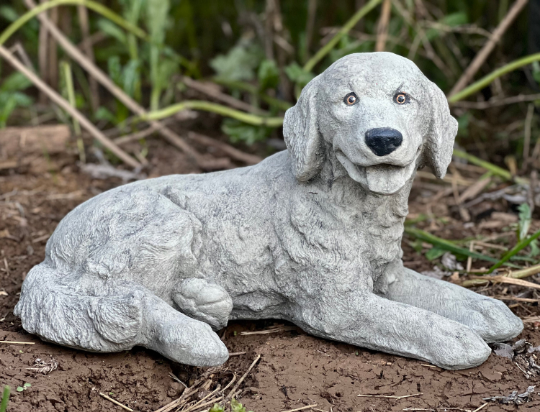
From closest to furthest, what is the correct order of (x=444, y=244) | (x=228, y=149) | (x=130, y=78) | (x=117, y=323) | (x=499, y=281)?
(x=117, y=323) < (x=499, y=281) < (x=444, y=244) < (x=130, y=78) < (x=228, y=149)

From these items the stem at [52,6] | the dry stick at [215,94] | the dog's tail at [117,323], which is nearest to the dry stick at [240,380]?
the dog's tail at [117,323]

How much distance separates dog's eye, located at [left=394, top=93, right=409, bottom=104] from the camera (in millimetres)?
2600

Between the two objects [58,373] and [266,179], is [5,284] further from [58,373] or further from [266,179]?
[266,179]

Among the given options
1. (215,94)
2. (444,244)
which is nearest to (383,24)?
(215,94)

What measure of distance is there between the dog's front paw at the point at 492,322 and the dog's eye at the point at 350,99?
106cm

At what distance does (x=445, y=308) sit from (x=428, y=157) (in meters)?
0.71

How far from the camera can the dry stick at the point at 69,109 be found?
15.9 ft

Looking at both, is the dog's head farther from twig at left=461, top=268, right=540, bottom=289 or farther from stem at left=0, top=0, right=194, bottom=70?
stem at left=0, top=0, right=194, bottom=70

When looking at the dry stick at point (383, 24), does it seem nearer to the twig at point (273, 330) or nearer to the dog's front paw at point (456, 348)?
the twig at point (273, 330)

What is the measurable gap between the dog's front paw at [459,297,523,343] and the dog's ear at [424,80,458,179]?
63cm

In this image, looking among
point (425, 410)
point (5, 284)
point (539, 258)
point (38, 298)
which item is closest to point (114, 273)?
point (38, 298)

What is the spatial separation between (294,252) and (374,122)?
0.68 metres

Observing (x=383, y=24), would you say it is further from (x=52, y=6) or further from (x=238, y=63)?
(x=52, y=6)

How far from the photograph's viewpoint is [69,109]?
507 cm
